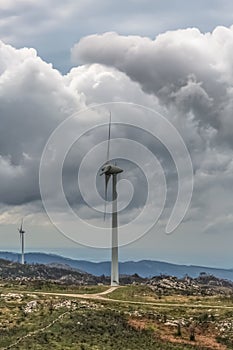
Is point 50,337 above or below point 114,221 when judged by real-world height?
below

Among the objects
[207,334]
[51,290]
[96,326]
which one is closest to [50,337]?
[96,326]

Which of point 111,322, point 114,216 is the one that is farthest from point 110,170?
point 111,322

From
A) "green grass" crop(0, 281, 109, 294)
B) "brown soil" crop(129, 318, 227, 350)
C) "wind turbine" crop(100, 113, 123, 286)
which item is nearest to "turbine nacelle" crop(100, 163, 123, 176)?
"wind turbine" crop(100, 113, 123, 286)

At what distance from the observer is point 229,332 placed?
121 metres

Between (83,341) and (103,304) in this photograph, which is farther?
(103,304)

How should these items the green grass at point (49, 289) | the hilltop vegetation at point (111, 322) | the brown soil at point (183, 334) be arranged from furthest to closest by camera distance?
1. the green grass at point (49, 289)
2. the brown soil at point (183, 334)
3. the hilltop vegetation at point (111, 322)

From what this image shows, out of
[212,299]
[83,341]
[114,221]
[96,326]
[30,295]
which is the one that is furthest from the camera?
[114,221]

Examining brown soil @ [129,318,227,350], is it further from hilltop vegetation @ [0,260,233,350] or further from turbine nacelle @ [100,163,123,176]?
turbine nacelle @ [100,163,123,176]

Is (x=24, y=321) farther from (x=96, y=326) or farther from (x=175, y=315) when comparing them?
(x=175, y=315)

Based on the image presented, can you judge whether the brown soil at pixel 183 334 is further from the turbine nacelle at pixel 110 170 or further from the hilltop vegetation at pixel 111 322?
the turbine nacelle at pixel 110 170

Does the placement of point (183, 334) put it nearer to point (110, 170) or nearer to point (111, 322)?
point (111, 322)

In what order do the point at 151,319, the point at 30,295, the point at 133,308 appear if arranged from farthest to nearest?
the point at 30,295
the point at 133,308
the point at 151,319

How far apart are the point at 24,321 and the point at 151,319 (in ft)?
86.8

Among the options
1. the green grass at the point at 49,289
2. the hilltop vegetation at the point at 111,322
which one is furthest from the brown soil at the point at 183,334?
the green grass at the point at 49,289
